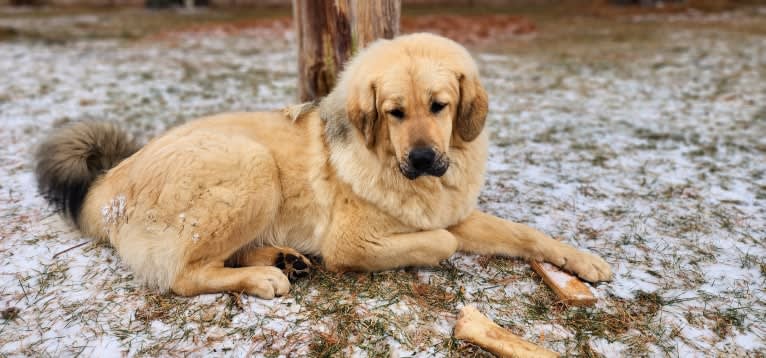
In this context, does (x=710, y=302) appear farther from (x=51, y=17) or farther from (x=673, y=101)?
(x=51, y=17)

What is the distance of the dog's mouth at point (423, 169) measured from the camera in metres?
2.74

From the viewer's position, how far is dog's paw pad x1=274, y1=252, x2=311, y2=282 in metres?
3.07

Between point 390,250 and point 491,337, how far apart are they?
882mm

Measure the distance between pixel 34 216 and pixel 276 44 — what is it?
352 inches

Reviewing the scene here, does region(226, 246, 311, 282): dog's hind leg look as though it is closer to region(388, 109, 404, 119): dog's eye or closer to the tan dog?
the tan dog

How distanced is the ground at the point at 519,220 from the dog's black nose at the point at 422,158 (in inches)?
30.4

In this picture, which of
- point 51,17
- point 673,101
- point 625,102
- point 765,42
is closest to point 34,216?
point 625,102

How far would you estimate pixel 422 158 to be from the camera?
8.82 feet

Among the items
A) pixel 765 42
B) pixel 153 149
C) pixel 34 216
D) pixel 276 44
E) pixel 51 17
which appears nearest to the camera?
pixel 153 149

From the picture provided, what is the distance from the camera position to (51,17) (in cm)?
1593

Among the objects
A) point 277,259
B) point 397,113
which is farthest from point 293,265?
point 397,113

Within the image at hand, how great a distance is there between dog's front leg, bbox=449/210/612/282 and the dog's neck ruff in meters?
0.20

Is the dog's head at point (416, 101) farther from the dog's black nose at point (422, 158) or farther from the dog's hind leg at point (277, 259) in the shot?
the dog's hind leg at point (277, 259)

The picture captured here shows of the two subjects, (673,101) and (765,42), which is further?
(765,42)
